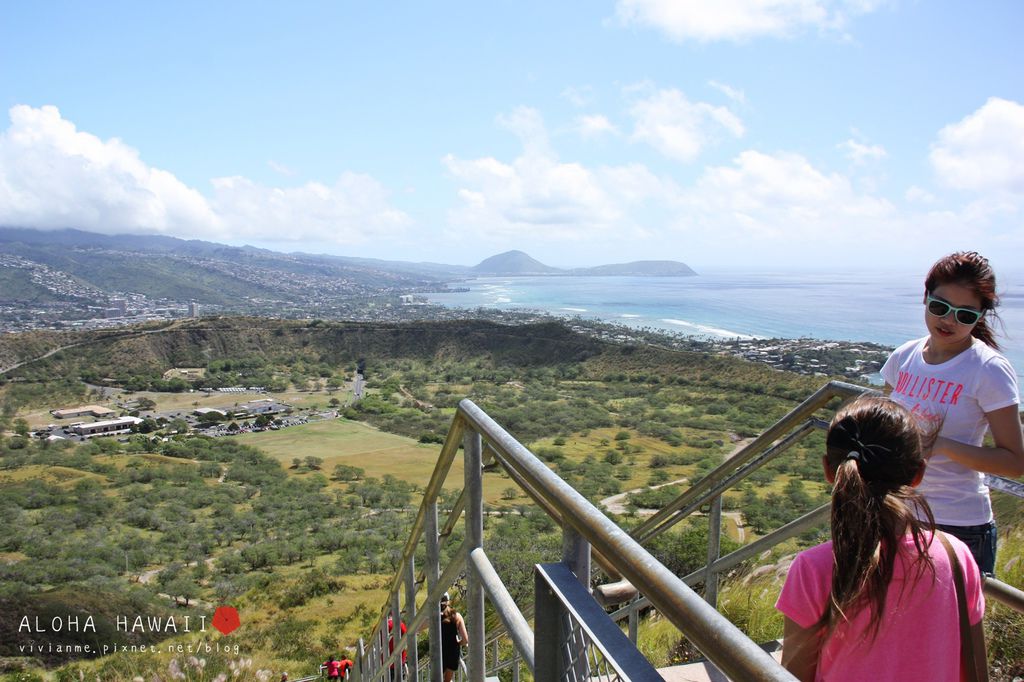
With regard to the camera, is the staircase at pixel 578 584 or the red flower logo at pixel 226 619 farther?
the red flower logo at pixel 226 619

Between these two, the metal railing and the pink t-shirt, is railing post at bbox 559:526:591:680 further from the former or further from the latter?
the pink t-shirt

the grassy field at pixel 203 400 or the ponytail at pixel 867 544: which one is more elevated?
the ponytail at pixel 867 544

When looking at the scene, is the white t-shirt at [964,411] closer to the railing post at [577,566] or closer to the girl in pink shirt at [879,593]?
the girl in pink shirt at [879,593]

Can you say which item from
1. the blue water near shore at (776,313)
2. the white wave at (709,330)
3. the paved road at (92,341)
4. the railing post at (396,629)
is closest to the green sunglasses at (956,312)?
the railing post at (396,629)

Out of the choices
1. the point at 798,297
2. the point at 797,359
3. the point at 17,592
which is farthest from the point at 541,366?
the point at 798,297

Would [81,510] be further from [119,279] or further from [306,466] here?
[119,279]

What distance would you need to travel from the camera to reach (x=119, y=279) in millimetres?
175875

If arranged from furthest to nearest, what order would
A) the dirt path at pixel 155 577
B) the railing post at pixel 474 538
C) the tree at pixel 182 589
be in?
the tree at pixel 182 589 < the dirt path at pixel 155 577 < the railing post at pixel 474 538

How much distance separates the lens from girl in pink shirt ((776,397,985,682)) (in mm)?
1040

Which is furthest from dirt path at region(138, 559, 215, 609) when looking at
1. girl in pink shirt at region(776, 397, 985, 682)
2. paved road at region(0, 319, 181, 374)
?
paved road at region(0, 319, 181, 374)

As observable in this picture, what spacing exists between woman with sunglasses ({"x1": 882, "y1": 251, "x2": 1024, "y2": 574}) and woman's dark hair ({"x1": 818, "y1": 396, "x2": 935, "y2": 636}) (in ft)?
2.57

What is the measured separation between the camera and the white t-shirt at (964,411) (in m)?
1.80

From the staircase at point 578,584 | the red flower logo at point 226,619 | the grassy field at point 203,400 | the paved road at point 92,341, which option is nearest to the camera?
the staircase at point 578,584

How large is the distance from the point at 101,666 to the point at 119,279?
19742 cm
